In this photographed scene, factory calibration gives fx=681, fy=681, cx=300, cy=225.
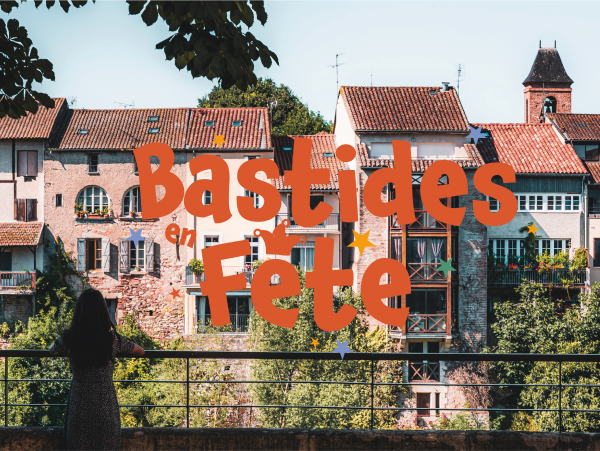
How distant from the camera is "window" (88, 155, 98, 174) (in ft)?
98.2

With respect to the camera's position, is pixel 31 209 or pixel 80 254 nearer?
pixel 80 254

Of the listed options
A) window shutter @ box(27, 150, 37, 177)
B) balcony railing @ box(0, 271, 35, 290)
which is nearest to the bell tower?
window shutter @ box(27, 150, 37, 177)

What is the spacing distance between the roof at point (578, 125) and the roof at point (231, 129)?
13520 mm

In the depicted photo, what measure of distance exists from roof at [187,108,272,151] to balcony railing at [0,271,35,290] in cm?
881

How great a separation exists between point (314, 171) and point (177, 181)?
19.4 feet

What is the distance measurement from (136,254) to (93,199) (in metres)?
3.11

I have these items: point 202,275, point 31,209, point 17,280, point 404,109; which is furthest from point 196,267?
point 404,109

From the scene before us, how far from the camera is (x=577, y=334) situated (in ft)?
89.0

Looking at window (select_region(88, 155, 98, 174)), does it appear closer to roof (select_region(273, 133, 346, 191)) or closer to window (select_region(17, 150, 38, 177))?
→ window (select_region(17, 150, 38, 177))

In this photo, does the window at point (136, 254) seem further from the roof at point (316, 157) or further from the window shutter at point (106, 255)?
the roof at point (316, 157)

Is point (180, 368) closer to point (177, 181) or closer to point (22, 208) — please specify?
point (177, 181)

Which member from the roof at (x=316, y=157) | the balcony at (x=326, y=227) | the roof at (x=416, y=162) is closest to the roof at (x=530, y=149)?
the roof at (x=416, y=162)

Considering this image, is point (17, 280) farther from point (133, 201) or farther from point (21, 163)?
point (133, 201)

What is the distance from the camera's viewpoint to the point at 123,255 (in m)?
30.0
